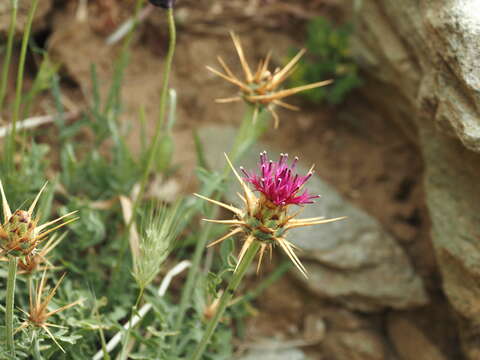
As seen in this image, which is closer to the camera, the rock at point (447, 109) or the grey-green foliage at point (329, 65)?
the rock at point (447, 109)

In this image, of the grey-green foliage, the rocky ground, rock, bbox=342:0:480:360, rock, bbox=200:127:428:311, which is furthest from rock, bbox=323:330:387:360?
the grey-green foliage

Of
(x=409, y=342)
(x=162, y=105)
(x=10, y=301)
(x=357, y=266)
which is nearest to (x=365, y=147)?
(x=357, y=266)

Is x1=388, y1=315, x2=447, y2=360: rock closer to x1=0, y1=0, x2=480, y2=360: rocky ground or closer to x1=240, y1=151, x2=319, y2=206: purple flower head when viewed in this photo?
x1=0, y1=0, x2=480, y2=360: rocky ground

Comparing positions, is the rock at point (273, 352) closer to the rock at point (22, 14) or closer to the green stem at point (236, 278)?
the green stem at point (236, 278)

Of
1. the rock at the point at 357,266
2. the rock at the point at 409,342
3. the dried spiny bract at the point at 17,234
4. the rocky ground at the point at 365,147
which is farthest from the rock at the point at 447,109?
the dried spiny bract at the point at 17,234

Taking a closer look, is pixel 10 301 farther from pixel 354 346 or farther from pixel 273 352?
pixel 354 346
